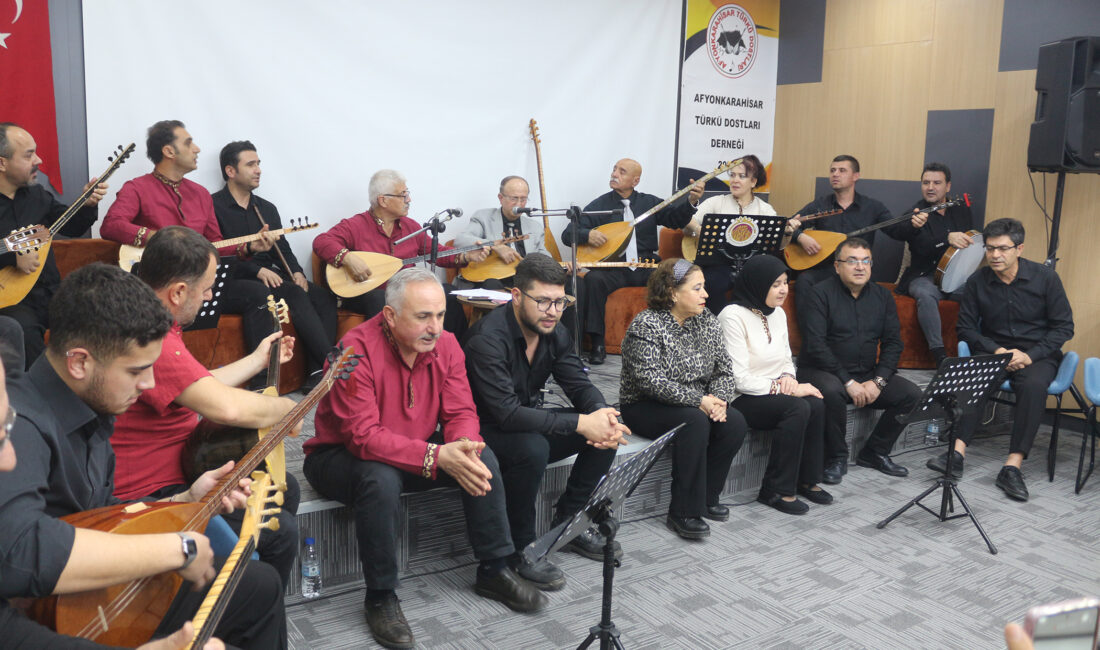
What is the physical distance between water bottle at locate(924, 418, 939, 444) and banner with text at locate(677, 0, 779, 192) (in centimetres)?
256

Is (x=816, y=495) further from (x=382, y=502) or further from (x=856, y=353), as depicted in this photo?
(x=382, y=502)

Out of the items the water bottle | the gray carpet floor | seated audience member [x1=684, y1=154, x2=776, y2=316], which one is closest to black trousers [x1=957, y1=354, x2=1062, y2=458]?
the gray carpet floor

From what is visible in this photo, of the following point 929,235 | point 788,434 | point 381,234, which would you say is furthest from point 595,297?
point 929,235

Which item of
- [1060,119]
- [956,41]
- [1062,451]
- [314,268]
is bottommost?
[1062,451]

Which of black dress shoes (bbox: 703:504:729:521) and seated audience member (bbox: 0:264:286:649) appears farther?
black dress shoes (bbox: 703:504:729:521)

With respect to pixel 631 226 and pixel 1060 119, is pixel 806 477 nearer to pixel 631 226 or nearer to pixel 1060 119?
pixel 631 226

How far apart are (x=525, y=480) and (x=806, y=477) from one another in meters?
1.64

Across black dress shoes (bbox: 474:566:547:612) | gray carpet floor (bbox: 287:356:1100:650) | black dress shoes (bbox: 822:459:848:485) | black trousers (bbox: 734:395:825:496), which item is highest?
black trousers (bbox: 734:395:825:496)

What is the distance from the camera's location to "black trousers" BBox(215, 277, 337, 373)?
418 centimetres

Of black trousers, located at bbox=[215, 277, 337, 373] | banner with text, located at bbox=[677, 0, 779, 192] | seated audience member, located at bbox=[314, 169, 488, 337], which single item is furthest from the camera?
banner with text, located at bbox=[677, 0, 779, 192]

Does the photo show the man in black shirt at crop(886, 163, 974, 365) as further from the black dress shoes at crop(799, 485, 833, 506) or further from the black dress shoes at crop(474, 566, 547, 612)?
the black dress shoes at crop(474, 566, 547, 612)

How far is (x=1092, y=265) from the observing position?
5188 millimetres

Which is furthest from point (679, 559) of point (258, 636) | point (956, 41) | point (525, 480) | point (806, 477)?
point (956, 41)

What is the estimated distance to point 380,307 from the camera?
462 cm
